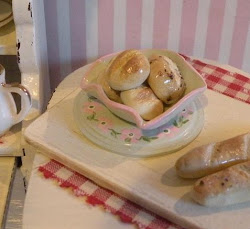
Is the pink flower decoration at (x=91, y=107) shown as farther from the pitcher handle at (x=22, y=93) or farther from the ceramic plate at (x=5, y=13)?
the ceramic plate at (x=5, y=13)

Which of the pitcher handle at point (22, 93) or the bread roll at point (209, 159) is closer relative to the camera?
the bread roll at point (209, 159)

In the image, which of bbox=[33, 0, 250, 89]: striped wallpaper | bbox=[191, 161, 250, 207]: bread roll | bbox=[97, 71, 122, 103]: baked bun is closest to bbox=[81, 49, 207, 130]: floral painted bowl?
bbox=[97, 71, 122, 103]: baked bun

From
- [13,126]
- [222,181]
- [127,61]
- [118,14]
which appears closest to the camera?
[222,181]

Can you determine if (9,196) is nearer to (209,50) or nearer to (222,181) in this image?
(222,181)

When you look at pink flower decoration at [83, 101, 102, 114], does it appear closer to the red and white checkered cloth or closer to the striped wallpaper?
the red and white checkered cloth

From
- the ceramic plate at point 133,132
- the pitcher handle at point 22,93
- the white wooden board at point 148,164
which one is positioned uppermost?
the pitcher handle at point 22,93

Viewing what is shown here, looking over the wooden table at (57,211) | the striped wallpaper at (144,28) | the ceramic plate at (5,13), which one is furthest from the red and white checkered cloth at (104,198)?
the striped wallpaper at (144,28)

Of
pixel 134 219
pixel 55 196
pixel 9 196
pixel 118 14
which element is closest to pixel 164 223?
pixel 134 219
